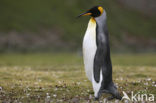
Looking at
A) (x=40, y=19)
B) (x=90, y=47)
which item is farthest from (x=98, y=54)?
(x=40, y=19)

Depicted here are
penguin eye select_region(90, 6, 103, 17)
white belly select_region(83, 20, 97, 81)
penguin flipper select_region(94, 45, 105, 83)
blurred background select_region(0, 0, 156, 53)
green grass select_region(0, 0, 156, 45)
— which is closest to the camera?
penguin flipper select_region(94, 45, 105, 83)

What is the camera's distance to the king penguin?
11.3 m

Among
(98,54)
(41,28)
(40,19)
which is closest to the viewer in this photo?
(98,54)

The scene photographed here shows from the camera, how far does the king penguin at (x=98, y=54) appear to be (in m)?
11.3

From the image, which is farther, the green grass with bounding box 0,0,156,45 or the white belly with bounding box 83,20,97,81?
the green grass with bounding box 0,0,156,45

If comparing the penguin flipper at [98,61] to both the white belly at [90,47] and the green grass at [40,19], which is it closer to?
the white belly at [90,47]

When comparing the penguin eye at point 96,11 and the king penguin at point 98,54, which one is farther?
the penguin eye at point 96,11

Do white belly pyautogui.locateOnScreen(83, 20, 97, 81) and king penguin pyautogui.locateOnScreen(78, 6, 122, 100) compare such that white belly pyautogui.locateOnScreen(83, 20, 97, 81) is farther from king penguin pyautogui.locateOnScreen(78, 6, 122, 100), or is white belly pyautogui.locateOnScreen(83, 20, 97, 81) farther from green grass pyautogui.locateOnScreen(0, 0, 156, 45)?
green grass pyautogui.locateOnScreen(0, 0, 156, 45)

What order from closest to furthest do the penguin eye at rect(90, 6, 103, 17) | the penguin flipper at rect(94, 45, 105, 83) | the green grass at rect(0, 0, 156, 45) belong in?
the penguin flipper at rect(94, 45, 105, 83) < the penguin eye at rect(90, 6, 103, 17) < the green grass at rect(0, 0, 156, 45)

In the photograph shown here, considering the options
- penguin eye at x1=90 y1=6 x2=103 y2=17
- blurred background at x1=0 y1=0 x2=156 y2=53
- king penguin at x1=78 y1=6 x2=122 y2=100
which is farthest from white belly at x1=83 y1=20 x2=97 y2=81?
blurred background at x1=0 y1=0 x2=156 y2=53

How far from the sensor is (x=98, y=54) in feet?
37.0

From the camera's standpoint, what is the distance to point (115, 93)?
11562 mm

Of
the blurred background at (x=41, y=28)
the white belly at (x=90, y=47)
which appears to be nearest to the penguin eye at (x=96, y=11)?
the white belly at (x=90, y=47)

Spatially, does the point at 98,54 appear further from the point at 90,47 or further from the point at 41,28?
the point at 41,28
